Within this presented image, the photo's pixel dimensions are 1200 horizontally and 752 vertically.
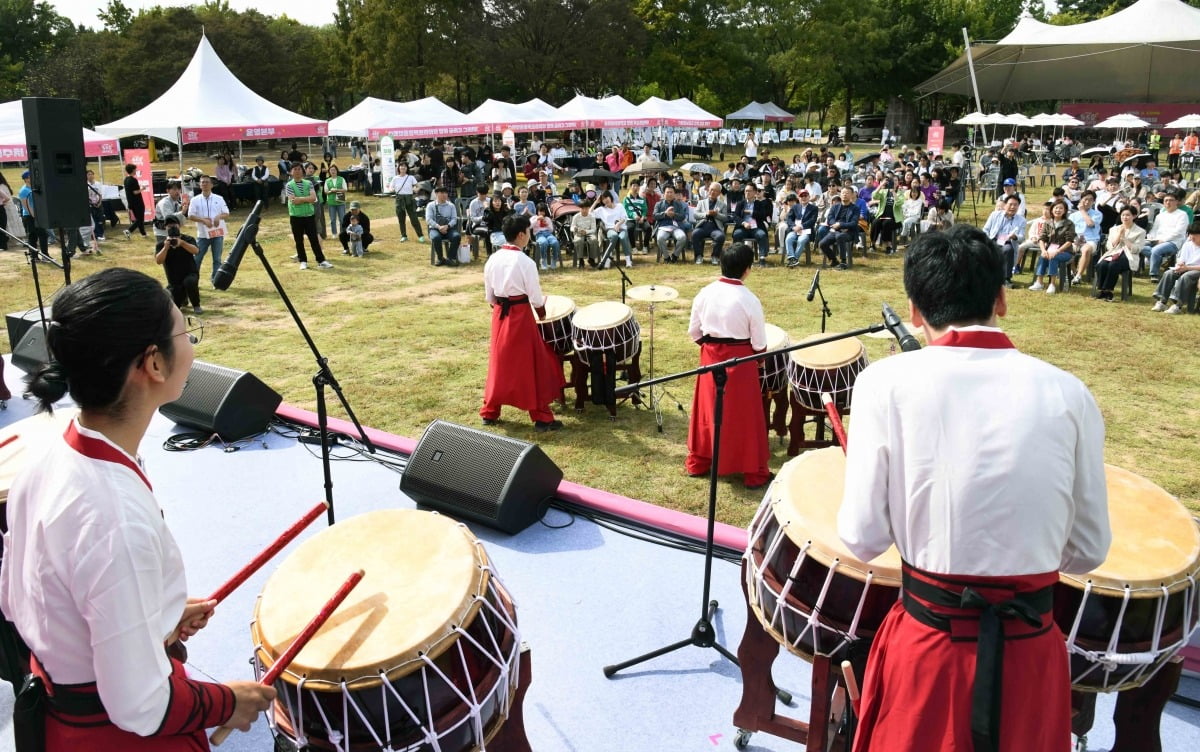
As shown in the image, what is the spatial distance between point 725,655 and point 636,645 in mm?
418

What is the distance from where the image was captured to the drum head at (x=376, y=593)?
2.26 m

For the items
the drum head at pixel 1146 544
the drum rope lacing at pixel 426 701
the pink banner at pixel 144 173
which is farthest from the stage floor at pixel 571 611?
the pink banner at pixel 144 173

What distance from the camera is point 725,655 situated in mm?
3672

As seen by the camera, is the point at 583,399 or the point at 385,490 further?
the point at 583,399

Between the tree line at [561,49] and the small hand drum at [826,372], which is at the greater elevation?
the tree line at [561,49]

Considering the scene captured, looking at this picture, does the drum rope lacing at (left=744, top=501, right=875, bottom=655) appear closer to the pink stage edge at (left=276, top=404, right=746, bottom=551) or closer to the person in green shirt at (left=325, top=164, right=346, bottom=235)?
the pink stage edge at (left=276, top=404, right=746, bottom=551)

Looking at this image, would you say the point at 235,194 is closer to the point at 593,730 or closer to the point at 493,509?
the point at 493,509

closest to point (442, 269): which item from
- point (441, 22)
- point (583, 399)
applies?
point (583, 399)

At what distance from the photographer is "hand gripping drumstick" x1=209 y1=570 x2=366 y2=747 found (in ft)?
6.93

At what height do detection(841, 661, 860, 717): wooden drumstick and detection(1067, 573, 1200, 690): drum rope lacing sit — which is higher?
detection(1067, 573, 1200, 690): drum rope lacing

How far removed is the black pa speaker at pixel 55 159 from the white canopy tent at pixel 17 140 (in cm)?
1065

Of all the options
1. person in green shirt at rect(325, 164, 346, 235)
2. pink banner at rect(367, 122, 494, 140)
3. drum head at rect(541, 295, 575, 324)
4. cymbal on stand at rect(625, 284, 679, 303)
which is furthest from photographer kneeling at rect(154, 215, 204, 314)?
pink banner at rect(367, 122, 494, 140)

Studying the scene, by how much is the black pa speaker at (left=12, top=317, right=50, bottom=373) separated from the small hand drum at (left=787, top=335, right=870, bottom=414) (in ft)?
20.9

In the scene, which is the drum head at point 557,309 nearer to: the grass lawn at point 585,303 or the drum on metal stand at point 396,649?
the grass lawn at point 585,303
